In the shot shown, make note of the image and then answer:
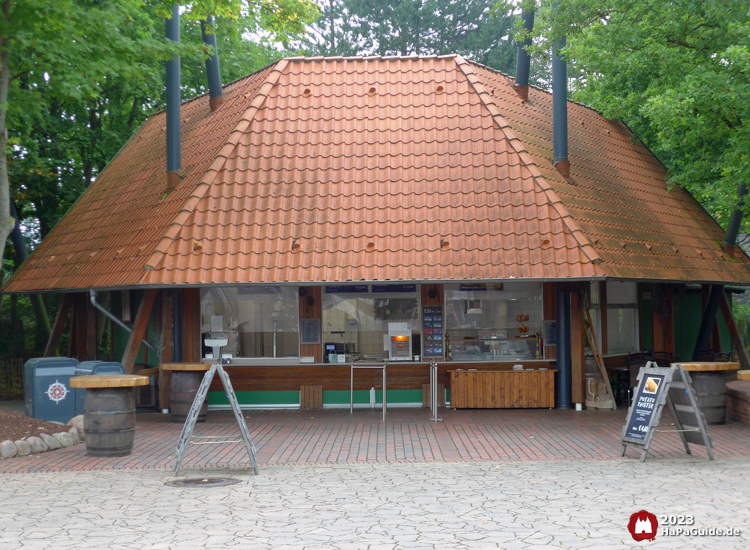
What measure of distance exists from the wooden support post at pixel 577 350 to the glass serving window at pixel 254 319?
5.24 meters

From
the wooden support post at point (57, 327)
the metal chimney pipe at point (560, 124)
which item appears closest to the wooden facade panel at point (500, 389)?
the metal chimney pipe at point (560, 124)

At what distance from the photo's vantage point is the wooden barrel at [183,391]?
12977mm

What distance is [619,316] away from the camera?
16672mm

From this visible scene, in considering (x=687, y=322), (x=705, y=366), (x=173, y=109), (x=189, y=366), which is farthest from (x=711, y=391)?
(x=173, y=109)

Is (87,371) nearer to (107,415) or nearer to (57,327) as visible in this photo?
(107,415)

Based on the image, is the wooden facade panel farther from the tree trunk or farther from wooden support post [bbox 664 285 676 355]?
the tree trunk

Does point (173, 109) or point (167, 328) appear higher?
point (173, 109)

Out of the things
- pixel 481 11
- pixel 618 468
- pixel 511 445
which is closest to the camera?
pixel 618 468

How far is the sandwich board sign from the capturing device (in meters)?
9.25

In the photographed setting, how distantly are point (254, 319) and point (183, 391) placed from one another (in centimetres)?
231

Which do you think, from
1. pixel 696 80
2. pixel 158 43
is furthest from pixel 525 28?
pixel 158 43

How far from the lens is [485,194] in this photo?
1403 cm

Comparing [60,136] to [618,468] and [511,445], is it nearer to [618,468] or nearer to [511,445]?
[511,445]

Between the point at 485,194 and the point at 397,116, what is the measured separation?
2966 millimetres
